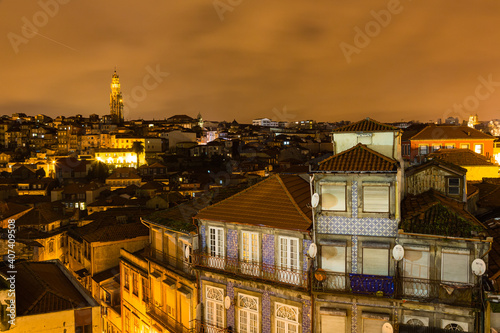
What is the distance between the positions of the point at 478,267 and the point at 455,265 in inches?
33.5

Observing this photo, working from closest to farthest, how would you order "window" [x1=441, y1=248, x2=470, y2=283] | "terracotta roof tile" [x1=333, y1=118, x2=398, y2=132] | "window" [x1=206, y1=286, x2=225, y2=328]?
"window" [x1=441, y1=248, x2=470, y2=283] → "terracotta roof tile" [x1=333, y1=118, x2=398, y2=132] → "window" [x1=206, y1=286, x2=225, y2=328]

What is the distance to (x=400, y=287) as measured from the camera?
45.4ft

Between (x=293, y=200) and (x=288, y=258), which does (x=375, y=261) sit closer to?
(x=288, y=258)

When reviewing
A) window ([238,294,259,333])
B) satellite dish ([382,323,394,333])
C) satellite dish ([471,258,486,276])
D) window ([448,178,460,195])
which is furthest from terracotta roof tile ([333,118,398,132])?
window ([238,294,259,333])

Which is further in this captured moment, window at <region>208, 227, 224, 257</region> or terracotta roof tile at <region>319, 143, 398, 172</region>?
window at <region>208, 227, 224, 257</region>

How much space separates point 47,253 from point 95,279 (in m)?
15.8

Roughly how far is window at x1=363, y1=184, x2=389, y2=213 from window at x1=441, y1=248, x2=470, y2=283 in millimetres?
2505

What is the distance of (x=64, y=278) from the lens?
20.8m

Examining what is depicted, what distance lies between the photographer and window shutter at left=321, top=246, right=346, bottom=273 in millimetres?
15023

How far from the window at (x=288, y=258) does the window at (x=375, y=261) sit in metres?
2.66

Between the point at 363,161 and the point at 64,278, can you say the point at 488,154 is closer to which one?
the point at 363,161

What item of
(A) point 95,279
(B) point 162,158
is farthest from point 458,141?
(B) point 162,158

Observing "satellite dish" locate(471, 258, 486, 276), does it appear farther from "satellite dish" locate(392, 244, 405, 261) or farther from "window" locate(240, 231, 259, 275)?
"window" locate(240, 231, 259, 275)

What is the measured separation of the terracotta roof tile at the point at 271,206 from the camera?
1576 centimetres
